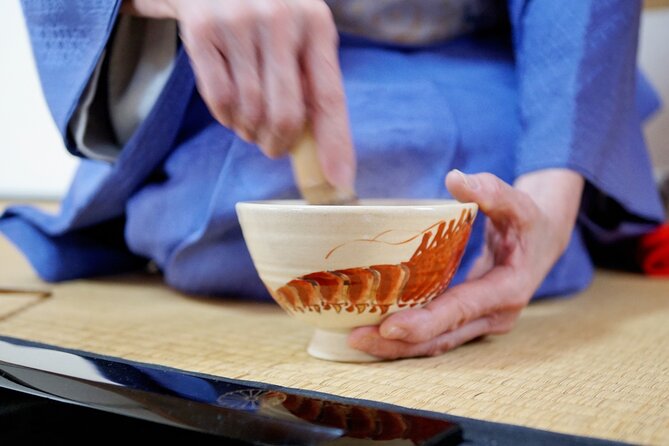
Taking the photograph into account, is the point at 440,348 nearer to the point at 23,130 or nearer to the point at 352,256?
the point at 352,256

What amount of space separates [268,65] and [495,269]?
1.06ft

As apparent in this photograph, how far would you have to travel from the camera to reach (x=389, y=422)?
464 millimetres

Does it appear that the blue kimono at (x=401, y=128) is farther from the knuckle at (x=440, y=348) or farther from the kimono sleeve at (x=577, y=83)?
the knuckle at (x=440, y=348)

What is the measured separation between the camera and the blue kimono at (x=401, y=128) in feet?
2.90

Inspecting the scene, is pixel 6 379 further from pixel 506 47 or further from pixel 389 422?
pixel 506 47

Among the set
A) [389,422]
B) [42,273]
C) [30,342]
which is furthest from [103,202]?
[389,422]

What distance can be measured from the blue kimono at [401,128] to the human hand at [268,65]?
0.27 m

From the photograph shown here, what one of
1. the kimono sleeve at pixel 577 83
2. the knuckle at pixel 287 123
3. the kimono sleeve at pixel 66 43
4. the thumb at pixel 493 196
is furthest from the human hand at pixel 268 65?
the kimono sleeve at pixel 577 83

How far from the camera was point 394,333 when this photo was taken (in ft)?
2.17

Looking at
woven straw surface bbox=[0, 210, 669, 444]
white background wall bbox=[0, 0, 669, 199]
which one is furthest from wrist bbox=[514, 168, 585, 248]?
white background wall bbox=[0, 0, 669, 199]

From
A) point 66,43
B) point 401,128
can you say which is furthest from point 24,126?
point 401,128

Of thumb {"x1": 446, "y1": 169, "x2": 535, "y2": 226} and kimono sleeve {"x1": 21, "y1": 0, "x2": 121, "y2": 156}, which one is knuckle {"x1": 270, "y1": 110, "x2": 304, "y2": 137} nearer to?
thumb {"x1": 446, "y1": 169, "x2": 535, "y2": 226}

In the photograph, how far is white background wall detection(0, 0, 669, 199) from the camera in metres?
2.50

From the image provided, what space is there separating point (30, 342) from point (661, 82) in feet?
4.60
